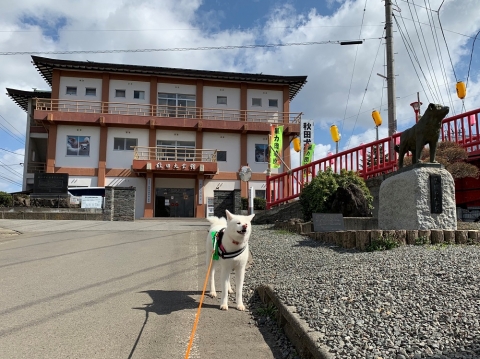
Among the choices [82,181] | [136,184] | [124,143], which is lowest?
[136,184]

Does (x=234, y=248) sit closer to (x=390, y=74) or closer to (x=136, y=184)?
(x=390, y=74)

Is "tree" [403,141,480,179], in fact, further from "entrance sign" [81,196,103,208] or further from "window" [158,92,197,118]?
"window" [158,92,197,118]

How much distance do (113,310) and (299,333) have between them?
254 centimetres

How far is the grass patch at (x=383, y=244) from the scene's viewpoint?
6.24 meters

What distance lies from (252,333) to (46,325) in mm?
2288

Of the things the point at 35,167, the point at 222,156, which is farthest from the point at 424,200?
the point at 35,167

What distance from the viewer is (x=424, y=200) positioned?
293 inches

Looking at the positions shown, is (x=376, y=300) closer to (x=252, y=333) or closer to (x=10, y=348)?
(x=252, y=333)

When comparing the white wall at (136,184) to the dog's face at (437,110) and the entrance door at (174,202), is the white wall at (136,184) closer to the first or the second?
the entrance door at (174,202)

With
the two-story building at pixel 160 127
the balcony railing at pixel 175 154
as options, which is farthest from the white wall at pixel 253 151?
the balcony railing at pixel 175 154

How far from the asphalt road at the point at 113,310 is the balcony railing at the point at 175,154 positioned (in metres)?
19.7

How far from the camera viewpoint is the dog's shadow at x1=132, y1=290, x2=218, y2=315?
484 centimetres

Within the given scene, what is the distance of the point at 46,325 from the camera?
416 centimetres

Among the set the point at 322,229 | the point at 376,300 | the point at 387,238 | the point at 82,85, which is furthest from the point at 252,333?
the point at 82,85
